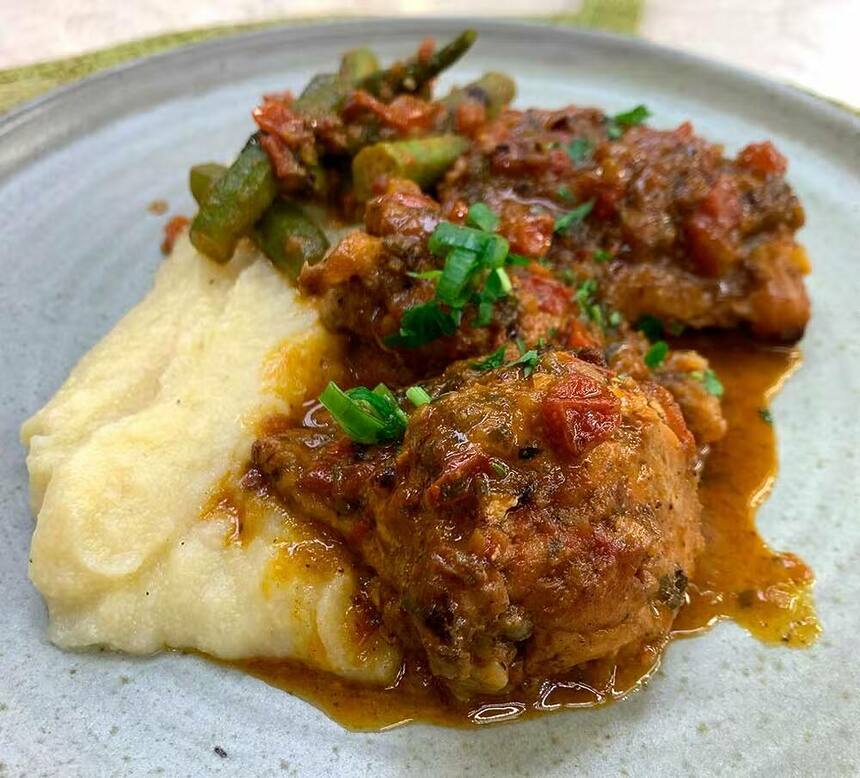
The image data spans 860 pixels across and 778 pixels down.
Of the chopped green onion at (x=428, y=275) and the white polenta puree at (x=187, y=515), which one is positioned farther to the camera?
the chopped green onion at (x=428, y=275)

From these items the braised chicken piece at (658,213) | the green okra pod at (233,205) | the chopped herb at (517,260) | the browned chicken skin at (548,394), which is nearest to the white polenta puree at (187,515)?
the browned chicken skin at (548,394)

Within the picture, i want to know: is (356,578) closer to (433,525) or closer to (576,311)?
(433,525)

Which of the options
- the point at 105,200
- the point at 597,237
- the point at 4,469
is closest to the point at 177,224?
the point at 105,200

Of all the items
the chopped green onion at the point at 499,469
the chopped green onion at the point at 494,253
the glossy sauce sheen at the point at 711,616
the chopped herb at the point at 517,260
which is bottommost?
the glossy sauce sheen at the point at 711,616

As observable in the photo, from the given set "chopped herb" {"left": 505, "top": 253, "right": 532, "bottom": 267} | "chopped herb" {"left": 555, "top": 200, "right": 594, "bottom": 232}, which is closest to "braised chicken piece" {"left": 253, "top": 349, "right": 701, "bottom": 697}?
"chopped herb" {"left": 505, "top": 253, "right": 532, "bottom": 267}

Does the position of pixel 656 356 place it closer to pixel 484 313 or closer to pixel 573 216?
pixel 573 216

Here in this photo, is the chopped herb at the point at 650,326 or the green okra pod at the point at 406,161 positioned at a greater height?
the green okra pod at the point at 406,161

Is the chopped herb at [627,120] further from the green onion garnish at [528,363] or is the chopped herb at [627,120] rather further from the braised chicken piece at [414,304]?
the green onion garnish at [528,363]
